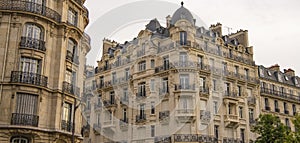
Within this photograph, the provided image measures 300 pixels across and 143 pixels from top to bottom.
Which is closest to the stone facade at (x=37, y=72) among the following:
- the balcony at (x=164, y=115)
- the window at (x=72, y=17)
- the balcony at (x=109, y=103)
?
the window at (x=72, y=17)

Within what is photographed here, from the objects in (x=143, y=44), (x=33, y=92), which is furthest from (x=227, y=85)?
(x=33, y=92)

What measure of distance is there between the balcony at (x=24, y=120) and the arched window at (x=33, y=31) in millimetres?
4450

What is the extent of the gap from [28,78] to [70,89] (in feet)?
9.32

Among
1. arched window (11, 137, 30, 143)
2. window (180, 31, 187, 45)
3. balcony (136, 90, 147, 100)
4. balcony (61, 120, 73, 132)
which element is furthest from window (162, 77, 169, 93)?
arched window (11, 137, 30, 143)

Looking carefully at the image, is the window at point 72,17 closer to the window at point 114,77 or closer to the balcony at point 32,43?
the balcony at point 32,43

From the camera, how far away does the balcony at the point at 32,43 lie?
806 inches

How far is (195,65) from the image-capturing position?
3491cm

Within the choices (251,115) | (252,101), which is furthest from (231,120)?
(252,101)

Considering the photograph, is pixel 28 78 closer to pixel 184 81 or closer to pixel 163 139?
pixel 163 139

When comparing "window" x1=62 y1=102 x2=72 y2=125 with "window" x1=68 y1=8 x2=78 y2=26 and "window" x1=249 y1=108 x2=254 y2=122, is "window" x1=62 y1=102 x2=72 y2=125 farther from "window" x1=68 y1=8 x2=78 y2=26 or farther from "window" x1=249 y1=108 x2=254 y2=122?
"window" x1=249 y1=108 x2=254 y2=122

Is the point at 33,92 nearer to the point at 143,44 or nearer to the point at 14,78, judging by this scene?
the point at 14,78

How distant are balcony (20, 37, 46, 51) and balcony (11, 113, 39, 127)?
3.75m

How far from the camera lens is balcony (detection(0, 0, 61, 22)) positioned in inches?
814

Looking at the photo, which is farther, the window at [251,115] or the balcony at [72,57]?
the window at [251,115]
